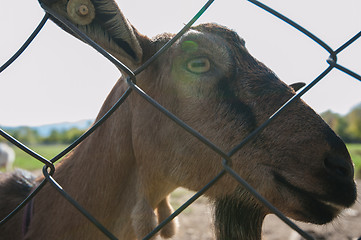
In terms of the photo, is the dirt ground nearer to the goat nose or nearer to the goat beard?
the goat beard

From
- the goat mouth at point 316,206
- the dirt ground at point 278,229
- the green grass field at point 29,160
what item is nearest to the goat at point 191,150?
the goat mouth at point 316,206

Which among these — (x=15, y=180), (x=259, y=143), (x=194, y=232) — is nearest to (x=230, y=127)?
(x=259, y=143)

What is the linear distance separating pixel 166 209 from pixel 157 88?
3.22 ft

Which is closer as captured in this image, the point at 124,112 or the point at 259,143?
the point at 259,143

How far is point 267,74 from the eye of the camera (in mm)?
1995

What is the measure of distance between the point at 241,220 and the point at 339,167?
61cm

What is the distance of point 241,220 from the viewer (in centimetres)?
179

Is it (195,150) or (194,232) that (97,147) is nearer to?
(195,150)

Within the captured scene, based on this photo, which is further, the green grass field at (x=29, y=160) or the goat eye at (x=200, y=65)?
the green grass field at (x=29, y=160)

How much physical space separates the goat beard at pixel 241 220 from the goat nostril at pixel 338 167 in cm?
45

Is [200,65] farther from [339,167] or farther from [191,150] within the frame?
[339,167]

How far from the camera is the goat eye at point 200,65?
6.50 ft

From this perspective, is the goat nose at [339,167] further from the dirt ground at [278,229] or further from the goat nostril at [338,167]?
the dirt ground at [278,229]

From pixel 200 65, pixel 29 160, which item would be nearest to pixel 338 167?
pixel 200 65
